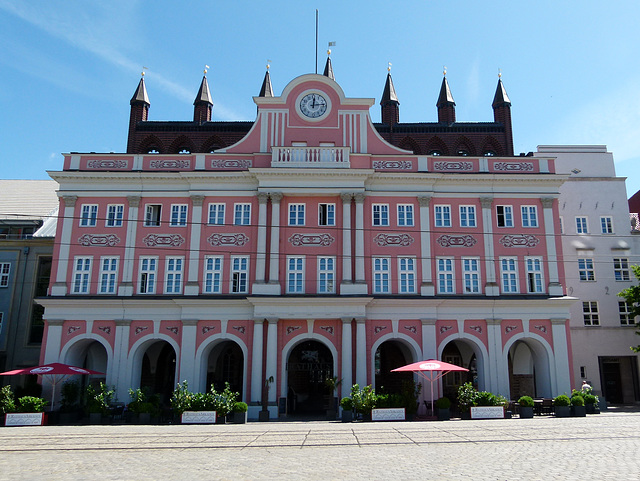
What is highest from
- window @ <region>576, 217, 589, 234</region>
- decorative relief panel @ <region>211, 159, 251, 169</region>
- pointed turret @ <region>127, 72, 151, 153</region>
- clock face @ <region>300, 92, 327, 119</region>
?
pointed turret @ <region>127, 72, 151, 153</region>

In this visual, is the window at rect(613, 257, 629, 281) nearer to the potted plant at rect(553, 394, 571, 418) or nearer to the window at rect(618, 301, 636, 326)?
the window at rect(618, 301, 636, 326)

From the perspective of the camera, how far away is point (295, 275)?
3512 cm

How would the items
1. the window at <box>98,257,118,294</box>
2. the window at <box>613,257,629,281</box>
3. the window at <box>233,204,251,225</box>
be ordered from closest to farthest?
the window at <box>98,257,118,294</box>
the window at <box>233,204,251,225</box>
the window at <box>613,257,629,281</box>

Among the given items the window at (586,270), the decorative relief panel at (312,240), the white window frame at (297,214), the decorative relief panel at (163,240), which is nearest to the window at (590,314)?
the window at (586,270)

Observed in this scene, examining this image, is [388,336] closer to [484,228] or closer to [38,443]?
[484,228]

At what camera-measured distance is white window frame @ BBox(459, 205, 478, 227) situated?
121ft

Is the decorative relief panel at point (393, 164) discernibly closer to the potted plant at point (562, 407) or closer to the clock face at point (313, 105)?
the clock face at point (313, 105)

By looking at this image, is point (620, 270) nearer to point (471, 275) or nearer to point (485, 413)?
point (471, 275)

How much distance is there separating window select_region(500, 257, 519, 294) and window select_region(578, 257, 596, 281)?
8.95m

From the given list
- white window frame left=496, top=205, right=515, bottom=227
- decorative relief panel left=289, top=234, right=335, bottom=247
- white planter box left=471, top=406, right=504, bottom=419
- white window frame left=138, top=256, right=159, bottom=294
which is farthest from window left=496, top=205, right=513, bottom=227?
white window frame left=138, top=256, right=159, bottom=294

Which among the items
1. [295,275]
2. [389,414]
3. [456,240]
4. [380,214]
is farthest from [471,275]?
[389,414]

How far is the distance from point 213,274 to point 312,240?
21.0ft

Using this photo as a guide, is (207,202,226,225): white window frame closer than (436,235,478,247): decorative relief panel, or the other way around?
(436,235,478,247): decorative relief panel

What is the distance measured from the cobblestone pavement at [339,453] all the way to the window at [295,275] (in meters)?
12.1
